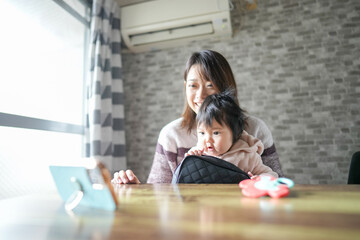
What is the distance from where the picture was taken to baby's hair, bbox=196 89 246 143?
112 centimetres

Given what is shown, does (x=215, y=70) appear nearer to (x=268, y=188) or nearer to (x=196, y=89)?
(x=196, y=89)

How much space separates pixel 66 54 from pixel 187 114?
59.2 inches

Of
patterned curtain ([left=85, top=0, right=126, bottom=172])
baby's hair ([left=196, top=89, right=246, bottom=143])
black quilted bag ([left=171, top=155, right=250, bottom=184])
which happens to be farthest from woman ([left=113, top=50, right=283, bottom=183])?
patterned curtain ([left=85, top=0, right=126, bottom=172])

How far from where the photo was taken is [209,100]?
3.98ft

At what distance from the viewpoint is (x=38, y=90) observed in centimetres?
191

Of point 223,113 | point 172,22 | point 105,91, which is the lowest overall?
point 223,113

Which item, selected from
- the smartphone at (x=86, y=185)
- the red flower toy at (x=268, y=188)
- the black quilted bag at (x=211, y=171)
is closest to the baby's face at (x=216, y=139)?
the black quilted bag at (x=211, y=171)

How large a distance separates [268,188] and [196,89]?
3.15 ft

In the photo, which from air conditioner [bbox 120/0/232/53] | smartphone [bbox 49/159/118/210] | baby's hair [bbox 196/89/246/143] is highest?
air conditioner [bbox 120/0/232/53]

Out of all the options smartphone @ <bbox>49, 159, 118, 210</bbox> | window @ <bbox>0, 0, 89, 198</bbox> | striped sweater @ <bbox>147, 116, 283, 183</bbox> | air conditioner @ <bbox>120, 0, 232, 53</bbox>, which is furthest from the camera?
air conditioner @ <bbox>120, 0, 232, 53</bbox>

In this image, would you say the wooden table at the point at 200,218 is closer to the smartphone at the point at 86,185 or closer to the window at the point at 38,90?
the smartphone at the point at 86,185

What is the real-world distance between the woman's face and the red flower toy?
86 centimetres

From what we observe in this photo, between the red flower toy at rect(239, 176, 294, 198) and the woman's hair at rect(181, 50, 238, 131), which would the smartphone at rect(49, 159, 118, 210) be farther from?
the woman's hair at rect(181, 50, 238, 131)

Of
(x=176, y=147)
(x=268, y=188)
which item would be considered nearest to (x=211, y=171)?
(x=268, y=188)
